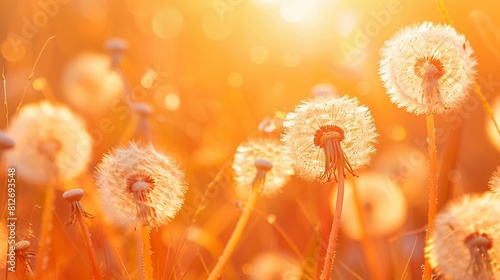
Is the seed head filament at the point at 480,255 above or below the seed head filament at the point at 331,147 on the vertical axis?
below

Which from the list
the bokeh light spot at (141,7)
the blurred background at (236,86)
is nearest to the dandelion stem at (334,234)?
the blurred background at (236,86)

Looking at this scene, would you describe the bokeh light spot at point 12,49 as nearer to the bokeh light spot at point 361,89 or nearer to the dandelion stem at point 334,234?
the bokeh light spot at point 361,89

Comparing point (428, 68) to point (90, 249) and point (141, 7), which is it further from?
point (141, 7)

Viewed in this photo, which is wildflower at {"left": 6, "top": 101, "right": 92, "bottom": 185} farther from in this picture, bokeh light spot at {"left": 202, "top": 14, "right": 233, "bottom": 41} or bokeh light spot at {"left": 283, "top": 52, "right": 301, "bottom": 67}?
bokeh light spot at {"left": 202, "top": 14, "right": 233, "bottom": 41}

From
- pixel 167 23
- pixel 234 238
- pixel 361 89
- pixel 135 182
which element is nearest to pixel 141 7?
pixel 167 23

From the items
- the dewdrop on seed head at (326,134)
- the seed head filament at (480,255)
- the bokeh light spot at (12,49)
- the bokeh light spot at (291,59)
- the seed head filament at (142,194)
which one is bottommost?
the seed head filament at (480,255)

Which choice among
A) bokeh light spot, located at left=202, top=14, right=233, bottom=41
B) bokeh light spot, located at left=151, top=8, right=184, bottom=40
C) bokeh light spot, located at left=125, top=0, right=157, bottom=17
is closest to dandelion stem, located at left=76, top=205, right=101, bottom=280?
bokeh light spot, located at left=151, top=8, right=184, bottom=40

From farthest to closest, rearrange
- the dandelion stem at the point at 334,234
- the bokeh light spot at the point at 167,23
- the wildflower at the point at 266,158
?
1. the bokeh light spot at the point at 167,23
2. the wildflower at the point at 266,158
3. the dandelion stem at the point at 334,234
